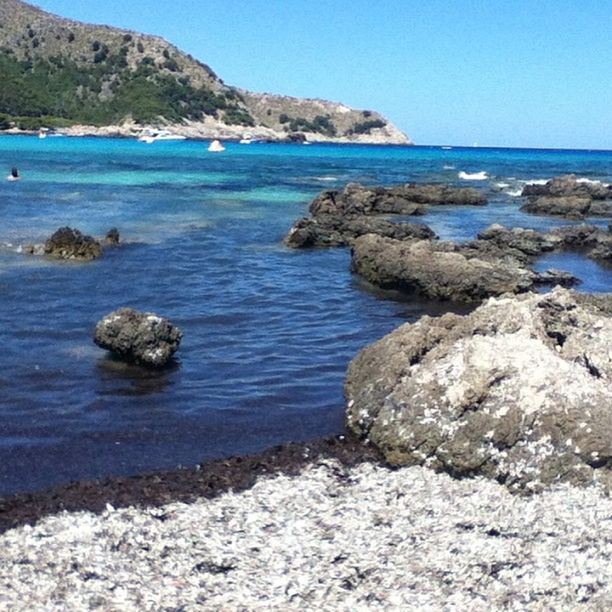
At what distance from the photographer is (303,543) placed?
9.14m

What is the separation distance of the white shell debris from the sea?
77.1 inches

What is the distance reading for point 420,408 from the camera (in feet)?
39.0

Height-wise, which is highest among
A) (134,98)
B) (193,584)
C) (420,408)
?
(134,98)

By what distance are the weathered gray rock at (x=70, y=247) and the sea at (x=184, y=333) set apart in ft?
2.07

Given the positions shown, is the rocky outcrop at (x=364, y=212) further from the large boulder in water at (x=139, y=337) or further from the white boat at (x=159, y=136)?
Result: the white boat at (x=159, y=136)

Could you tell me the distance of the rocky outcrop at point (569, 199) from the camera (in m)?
49.3

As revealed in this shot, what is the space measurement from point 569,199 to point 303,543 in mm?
45424

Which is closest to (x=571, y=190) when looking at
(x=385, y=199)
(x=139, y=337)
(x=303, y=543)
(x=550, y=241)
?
(x=385, y=199)

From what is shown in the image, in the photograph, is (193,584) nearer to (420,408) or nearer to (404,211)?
(420,408)

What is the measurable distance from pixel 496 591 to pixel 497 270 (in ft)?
54.3

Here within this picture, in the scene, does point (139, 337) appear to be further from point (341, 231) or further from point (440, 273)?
point (341, 231)

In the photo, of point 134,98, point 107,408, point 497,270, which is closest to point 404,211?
point 497,270

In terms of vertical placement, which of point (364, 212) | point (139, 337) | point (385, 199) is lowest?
point (139, 337)

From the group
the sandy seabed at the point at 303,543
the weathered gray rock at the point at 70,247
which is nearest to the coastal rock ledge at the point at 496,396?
the sandy seabed at the point at 303,543
